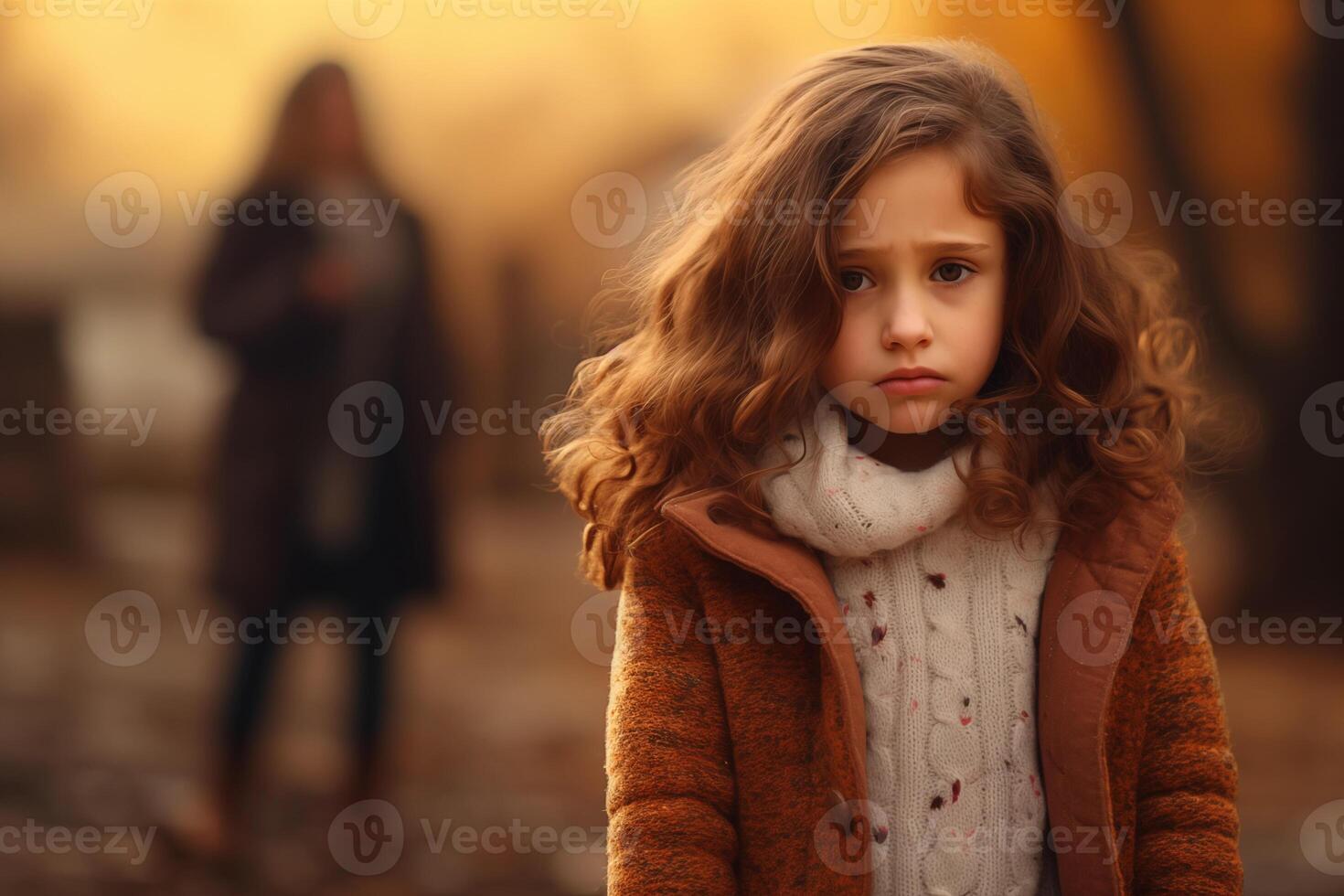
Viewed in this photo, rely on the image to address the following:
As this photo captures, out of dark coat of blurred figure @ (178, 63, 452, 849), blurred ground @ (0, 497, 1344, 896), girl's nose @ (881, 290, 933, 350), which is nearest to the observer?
girl's nose @ (881, 290, 933, 350)

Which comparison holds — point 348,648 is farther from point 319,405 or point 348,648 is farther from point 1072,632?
point 1072,632

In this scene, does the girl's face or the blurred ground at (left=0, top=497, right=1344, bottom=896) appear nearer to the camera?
the girl's face

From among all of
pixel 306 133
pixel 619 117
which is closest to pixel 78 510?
pixel 306 133

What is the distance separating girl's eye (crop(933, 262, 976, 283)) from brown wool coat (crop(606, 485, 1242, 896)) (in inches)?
11.9

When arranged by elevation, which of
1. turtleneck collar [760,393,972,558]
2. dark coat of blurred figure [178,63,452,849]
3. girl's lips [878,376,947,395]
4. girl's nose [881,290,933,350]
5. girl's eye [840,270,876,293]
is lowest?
turtleneck collar [760,393,972,558]

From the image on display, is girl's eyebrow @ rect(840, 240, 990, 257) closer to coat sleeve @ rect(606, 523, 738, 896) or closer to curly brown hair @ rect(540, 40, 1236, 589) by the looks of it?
curly brown hair @ rect(540, 40, 1236, 589)

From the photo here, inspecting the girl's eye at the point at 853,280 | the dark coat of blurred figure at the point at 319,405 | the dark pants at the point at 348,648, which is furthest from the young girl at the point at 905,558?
the dark pants at the point at 348,648

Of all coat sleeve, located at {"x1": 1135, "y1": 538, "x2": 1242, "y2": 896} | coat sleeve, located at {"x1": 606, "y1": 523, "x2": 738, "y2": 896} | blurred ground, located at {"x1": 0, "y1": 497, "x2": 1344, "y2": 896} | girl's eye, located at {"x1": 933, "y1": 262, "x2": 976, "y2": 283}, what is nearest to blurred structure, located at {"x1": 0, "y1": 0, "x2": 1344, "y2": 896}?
blurred ground, located at {"x1": 0, "y1": 497, "x2": 1344, "y2": 896}

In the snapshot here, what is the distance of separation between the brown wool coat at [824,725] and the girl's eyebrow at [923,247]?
11.1 inches

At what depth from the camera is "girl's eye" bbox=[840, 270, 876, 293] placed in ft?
4.03

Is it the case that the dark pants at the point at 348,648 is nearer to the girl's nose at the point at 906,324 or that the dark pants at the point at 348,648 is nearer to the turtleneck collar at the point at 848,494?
the turtleneck collar at the point at 848,494

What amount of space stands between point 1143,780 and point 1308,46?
278 cm

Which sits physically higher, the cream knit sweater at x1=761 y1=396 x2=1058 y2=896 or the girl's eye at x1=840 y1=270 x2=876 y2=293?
the girl's eye at x1=840 y1=270 x2=876 y2=293

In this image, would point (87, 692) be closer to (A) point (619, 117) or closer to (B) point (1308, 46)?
(A) point (619, 117)
